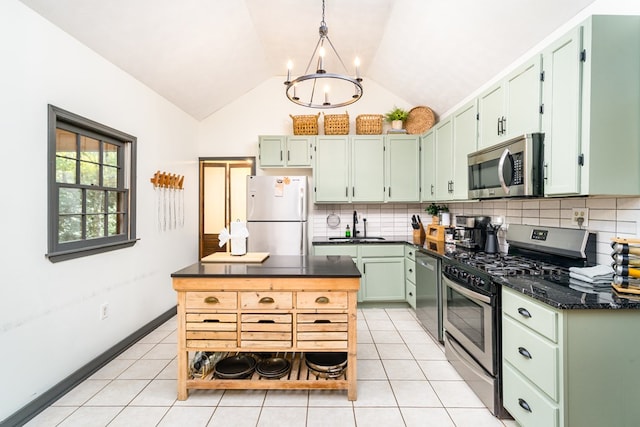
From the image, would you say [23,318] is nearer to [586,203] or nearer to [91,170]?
[91,170]

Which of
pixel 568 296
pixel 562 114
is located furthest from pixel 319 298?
pixel 562 114

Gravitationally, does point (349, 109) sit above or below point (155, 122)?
above

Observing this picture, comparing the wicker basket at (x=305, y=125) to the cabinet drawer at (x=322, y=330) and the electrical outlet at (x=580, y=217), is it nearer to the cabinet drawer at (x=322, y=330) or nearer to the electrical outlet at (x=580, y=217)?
the cabinet drawer at (x=322, y=330)

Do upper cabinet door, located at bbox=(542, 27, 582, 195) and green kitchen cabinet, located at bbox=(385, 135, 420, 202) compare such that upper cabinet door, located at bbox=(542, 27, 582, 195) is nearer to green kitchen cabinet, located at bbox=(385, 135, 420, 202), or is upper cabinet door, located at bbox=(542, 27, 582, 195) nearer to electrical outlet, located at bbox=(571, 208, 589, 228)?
electrical outlet, located at bbox=(571, 208, 589, 228)

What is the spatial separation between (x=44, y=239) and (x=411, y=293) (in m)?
3.42

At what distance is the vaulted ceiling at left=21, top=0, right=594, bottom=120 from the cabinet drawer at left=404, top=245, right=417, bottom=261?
181cm

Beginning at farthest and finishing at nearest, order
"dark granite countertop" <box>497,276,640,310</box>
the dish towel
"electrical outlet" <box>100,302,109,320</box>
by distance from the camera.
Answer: "electrical outlet" <box>100,302,109,320</box> < the dish towel < "dark granite countertop" <box>497,276,640,310</box>

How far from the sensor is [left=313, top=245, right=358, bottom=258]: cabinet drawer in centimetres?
384

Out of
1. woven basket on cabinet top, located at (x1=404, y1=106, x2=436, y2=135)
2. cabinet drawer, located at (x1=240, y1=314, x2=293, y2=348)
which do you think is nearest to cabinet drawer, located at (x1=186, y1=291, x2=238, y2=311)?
cabinet drawer, located at (x1=240, y1=314, x2=293, y2=348)

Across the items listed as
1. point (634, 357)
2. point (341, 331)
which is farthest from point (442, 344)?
point (634, 357)

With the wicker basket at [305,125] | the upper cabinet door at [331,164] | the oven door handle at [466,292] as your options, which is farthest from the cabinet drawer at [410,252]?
the wicker basket at [305,125]

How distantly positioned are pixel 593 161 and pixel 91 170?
339 centimetres

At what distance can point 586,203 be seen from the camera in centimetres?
203

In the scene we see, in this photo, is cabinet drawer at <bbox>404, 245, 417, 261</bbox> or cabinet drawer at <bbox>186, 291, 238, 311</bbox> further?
cabinet drawer at <bbox>404, 245, 417, 261</bbox>
